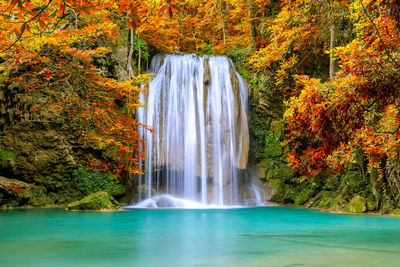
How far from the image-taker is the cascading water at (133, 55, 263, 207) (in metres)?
12.5

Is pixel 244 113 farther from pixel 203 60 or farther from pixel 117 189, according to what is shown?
pixel 117 189

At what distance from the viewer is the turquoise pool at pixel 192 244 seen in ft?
11.3

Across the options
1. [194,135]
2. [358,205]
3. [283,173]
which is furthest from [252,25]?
[358,205]

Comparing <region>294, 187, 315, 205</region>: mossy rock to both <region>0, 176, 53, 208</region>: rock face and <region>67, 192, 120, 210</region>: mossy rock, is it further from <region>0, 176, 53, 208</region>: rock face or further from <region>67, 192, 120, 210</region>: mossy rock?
<region>0, 176, 53, 208</region>: rock face

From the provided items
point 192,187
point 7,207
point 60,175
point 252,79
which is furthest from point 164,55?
point 7,207

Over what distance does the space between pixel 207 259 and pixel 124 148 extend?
247 inches

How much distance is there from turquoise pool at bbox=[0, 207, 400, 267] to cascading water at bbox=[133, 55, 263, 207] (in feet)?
19.9

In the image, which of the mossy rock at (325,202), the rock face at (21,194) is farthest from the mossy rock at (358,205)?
the rock face at (21,194)

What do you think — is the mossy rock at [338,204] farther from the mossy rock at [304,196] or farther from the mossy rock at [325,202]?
the mossy rock at [304,196]

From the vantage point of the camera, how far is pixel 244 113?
14375 millimetres

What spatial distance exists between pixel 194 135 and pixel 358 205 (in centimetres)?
615

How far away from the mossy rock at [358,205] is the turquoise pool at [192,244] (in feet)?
8.89

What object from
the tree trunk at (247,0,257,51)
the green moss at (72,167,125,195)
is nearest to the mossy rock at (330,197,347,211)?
the green moss at (72,167,125,195)

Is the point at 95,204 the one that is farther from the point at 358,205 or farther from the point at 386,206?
the point at 386,206
